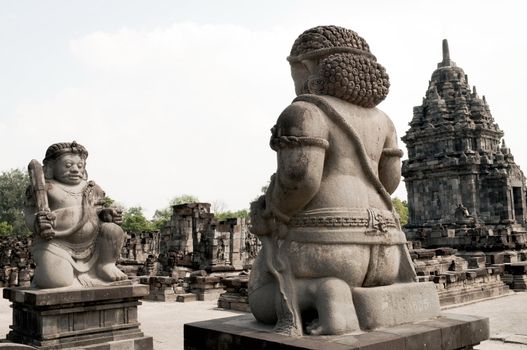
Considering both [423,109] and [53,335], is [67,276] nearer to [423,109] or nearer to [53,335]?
[53,335]

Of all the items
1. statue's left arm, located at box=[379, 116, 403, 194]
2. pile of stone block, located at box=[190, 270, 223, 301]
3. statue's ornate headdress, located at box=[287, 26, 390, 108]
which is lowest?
pile of stone block, located at box=[190, 270, 223, 301]

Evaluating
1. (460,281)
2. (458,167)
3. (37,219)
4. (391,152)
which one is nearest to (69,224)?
(37,219)

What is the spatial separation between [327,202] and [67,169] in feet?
13.1

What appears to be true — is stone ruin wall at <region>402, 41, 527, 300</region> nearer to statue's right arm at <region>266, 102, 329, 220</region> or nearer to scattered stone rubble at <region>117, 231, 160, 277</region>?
scattered stone rubble at <region>117, 231, 160, 277</region>

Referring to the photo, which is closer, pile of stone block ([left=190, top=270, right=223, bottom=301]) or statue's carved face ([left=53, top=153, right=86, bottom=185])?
statue's carved face ([left=53, top=153, right=86, bottom=185])

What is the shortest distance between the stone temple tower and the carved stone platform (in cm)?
2599

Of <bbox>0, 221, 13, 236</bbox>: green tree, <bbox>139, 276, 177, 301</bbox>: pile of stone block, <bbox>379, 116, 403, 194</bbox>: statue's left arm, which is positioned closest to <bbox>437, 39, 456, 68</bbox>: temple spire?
<bbox>139, 276, 177, 301</bbox>: pile of stone block

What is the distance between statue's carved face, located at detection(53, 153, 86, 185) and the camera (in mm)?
6188

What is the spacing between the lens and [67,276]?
5930 millimetres

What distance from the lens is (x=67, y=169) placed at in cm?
619

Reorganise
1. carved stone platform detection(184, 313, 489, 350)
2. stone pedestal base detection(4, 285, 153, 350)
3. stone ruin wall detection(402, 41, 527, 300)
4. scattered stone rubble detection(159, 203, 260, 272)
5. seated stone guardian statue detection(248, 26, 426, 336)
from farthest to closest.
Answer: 1. stone ruin wall detection(402, 41, 527, 300)
2. scattered stone rubble detection(159, 203, 260, 272)
3. stone pedestal base detection(4, 285, 153, 350)
4. seated stone guardian statue detection(248, 26, 426, 336)
5. carved stone platform detection(184, 313, 489, 350)

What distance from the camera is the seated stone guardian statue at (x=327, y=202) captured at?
3.13 meters

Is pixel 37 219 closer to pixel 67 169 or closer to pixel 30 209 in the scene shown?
pixel 30 209

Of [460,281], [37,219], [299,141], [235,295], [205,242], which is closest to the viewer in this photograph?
[299,141]
